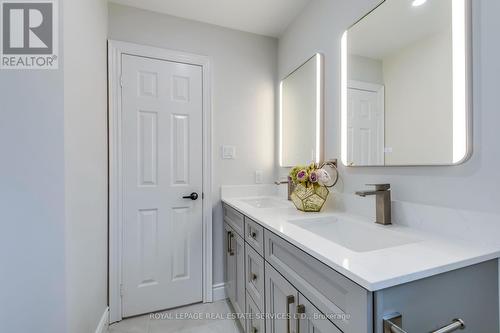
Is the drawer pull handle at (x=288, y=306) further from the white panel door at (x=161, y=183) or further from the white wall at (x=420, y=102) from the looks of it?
the white panel door at (x=161, y=183)

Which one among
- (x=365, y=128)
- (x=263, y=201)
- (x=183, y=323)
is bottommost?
(x=183, y=323)

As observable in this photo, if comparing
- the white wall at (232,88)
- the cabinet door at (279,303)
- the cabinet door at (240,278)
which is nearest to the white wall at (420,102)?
the cabinet door at (279,303)

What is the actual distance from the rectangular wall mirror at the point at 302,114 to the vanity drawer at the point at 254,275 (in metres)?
0.80

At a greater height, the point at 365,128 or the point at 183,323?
the point at 365,128

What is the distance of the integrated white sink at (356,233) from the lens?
3.13 feet

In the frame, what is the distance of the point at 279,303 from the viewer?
1.03 metres

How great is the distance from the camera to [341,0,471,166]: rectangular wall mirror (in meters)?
0.88

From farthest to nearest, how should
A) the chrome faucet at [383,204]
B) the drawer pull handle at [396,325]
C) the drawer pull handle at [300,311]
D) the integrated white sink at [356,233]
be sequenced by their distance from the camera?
the chrome faucet at [383,204] → the integrated white sink at [356,233] → the drawer pull handle at [300,311] → the drawer pull handle at [396,325]

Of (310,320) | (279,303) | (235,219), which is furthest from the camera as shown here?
(235,219)

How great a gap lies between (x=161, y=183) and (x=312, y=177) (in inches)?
46.9

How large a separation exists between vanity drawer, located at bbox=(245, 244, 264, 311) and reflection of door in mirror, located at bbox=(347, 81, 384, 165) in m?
0.79

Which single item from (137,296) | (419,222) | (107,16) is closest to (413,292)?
(419,222)

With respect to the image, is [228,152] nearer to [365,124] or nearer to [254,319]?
[365,124]

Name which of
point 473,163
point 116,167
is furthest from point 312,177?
point 116,167
